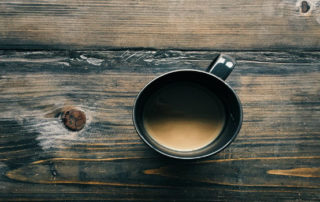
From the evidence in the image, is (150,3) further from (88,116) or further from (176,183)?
(176,183)

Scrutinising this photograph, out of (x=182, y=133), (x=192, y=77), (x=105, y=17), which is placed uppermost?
(x=105, y=17)

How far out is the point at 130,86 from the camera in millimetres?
687

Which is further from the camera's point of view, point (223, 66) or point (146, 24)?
point (146, 24)

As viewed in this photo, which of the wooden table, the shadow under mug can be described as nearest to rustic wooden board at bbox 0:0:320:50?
the wooden table

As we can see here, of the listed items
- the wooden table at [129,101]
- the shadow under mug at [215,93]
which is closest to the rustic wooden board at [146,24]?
the wooden table at [129,101]

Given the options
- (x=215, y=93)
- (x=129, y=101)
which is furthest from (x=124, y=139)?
(x=215, y=93)

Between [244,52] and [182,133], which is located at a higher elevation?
[244,52]

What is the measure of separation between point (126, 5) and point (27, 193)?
0.50 metres

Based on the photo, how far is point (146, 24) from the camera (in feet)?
2.28

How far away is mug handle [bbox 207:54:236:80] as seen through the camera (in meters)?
0.59

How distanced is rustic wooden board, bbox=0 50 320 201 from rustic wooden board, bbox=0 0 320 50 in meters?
0.03

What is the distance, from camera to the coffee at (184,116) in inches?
25.9

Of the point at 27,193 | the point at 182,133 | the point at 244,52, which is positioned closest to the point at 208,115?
the point at 182,133

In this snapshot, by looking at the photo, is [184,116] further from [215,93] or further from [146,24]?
[146,24]
